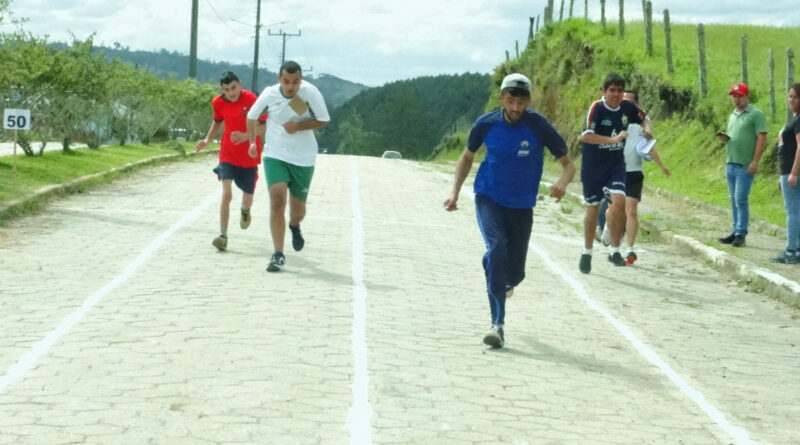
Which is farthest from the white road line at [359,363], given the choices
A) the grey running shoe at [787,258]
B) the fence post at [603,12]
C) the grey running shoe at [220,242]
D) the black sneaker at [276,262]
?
the fence post at [603,12]

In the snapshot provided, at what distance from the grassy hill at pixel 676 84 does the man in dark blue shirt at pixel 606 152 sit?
5.86 metres

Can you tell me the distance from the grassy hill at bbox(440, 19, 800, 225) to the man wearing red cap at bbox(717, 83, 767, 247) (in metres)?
2.89

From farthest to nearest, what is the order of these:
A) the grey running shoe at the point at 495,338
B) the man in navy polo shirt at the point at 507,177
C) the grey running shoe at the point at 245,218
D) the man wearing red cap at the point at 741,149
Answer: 1. the man wearing red cap at the point at 741,149
2. the grey running shoe at the point at 245,218
3. the man in navy polo shirt at the point at 507,177
4. the grey running shoe at the point at 495,338

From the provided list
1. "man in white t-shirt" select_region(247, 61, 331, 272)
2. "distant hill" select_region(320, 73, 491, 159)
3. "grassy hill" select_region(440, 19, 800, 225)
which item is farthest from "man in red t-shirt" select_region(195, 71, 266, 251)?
"distant hill" select_region(320, 73, 491, 159)

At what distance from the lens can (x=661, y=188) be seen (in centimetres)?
2420

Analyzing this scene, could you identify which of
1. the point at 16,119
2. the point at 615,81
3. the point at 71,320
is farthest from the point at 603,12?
the point at 71,320

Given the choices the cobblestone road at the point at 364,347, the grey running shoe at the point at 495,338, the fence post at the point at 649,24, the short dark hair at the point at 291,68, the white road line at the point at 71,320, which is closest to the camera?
the cobblestone road at the point at 364,347

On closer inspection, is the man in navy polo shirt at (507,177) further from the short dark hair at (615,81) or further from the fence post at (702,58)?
the fence post at (702,58)

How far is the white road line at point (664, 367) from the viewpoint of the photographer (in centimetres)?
698

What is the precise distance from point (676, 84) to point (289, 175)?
823 inches

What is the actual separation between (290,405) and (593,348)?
299 cm

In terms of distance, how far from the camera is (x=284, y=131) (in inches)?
473

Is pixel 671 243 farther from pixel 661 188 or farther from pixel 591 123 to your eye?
pixel 661 188

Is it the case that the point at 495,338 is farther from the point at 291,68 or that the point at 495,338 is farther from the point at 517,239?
the point at 291,68
